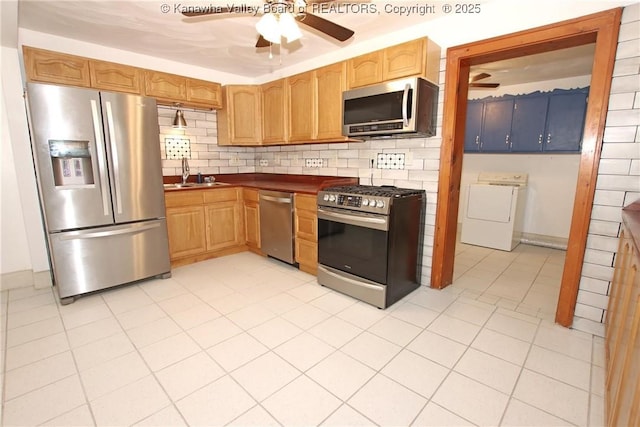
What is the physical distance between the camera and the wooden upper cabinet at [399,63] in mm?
2373

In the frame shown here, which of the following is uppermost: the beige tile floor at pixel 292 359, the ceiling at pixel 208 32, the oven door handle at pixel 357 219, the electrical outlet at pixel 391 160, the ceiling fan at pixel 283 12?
the ceiling at pixel 208 32

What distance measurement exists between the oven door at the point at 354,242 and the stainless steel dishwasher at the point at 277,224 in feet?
1.61

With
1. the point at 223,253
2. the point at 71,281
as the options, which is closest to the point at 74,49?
the point at 71,281

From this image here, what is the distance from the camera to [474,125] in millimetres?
4547

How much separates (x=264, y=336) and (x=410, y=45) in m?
2.51

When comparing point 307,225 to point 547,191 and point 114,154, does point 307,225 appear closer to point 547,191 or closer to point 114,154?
point 114,154

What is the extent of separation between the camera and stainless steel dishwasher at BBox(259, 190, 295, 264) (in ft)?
10.6

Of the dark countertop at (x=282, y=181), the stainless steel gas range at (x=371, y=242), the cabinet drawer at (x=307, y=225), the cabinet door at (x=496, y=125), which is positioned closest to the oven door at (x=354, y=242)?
the stainless steel gas range at (x=371, y=242)

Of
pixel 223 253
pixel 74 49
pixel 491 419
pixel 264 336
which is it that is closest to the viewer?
pixel 491 419

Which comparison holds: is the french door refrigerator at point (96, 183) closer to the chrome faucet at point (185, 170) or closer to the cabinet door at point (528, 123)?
the chrome faucet at point (185, 170)

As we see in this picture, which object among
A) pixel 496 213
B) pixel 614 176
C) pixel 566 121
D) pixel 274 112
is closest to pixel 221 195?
pixel 274 112

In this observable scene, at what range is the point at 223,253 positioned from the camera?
3797 mm

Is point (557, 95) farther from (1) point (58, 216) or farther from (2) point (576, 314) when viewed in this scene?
(1) point (58, 216)

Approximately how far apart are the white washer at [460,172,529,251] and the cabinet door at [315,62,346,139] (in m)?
2.47
